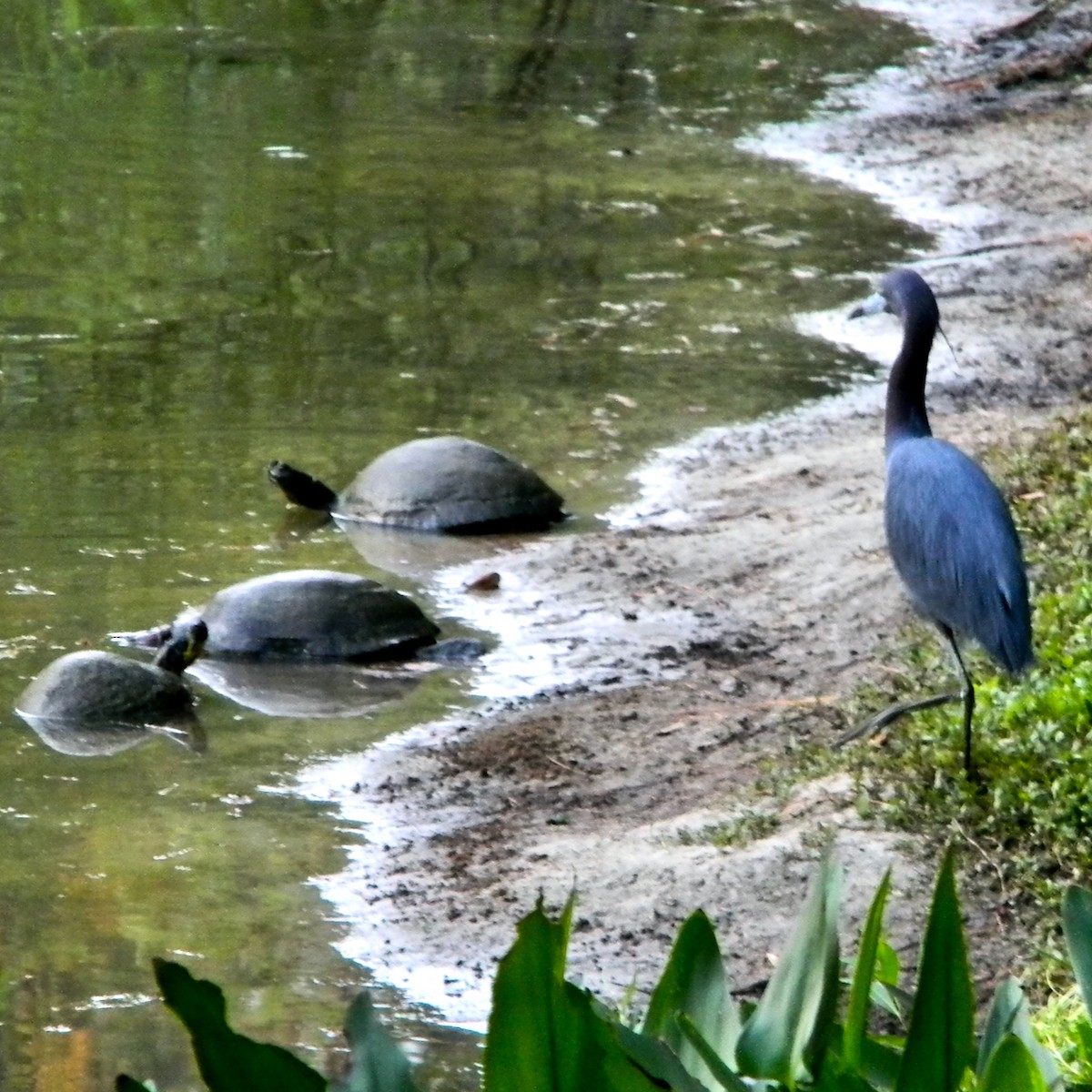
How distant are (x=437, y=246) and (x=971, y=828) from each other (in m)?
7.44

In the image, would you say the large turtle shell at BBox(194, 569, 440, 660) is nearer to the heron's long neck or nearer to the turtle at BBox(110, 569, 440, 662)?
the turtle at BBox(110, 569, 440, 662)

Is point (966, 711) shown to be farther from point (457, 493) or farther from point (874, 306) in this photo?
point (457, 493)

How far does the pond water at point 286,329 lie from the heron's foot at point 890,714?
4.24ft

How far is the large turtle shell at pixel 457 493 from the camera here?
24.4 ft

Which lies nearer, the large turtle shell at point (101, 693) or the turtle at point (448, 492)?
the large turtle shell at point (101, 693)

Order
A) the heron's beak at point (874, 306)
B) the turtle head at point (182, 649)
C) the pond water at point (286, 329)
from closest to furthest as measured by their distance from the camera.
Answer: the pond water at point (286, 329)
the heron's beak at point (874, 306)
the turtle head at point (182, 649)

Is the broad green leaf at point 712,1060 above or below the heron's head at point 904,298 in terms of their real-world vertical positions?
below

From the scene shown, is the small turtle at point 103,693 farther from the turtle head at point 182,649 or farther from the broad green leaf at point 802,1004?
the broad green leaf at point 802,1004

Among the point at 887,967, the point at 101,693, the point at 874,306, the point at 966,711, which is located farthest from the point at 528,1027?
the point at 101,693

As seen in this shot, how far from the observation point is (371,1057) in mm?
2184

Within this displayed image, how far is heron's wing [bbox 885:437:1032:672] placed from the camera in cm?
442

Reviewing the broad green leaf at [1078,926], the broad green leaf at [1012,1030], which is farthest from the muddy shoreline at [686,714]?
the broad green leaf at [1012,1030]

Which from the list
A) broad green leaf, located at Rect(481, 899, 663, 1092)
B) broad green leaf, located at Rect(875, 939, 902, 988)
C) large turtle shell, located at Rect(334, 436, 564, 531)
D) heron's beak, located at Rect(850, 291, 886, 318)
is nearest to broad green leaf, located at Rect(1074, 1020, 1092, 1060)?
broad green leaf, located at Rect(875, 939, 902, 988)

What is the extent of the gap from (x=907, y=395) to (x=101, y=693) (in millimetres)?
2426
